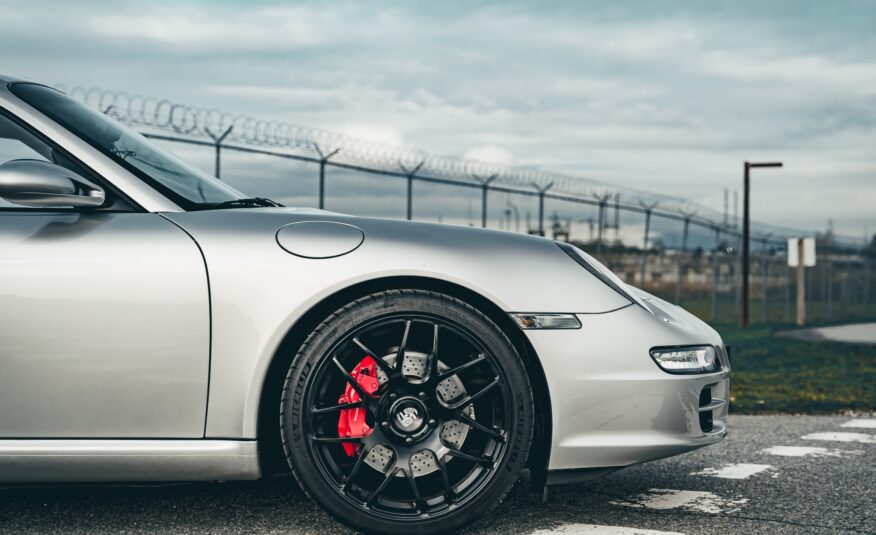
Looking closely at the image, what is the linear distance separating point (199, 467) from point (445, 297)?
0.93m

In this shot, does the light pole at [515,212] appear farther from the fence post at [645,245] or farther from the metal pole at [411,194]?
the fence post at [645,245]

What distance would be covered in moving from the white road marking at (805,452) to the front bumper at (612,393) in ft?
7.04

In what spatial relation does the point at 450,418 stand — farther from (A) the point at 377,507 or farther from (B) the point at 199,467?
(B) the point at 199,467

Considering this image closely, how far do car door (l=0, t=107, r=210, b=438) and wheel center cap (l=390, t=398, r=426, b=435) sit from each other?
60 cm

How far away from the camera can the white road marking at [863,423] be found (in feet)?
20.3

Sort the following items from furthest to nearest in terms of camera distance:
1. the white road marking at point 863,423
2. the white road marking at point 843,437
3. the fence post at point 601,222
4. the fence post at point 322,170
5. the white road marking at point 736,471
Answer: the fence post at point 601,222 < the fence post at point 322,170 < the white road marking at point 863,423 < the white road marking at point 843,437 < the white road marking at point 736,471

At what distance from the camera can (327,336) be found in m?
2.97

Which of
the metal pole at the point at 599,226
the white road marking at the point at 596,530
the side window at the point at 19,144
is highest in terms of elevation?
the metal pole at the point at 599,226

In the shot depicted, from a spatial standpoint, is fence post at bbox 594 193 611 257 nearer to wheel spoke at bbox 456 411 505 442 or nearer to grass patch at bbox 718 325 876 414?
grass patch at bbox 718 325 876 414

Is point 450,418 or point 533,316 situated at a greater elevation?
→ point 533,316

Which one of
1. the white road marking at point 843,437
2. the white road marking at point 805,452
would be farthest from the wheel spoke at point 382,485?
the white road marking at point 843,437

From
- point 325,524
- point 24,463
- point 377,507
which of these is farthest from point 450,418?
point 24,463

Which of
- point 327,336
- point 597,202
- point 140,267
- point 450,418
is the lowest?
point 450,418

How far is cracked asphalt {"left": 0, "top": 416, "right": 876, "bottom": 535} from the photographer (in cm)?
330
